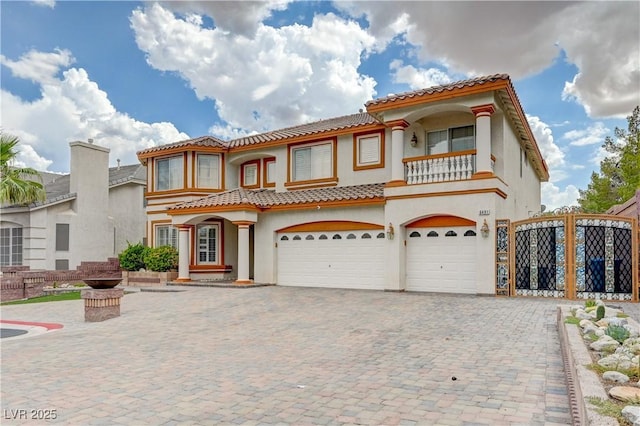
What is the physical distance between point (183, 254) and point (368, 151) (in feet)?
30.7

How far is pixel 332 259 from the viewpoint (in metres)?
17.8

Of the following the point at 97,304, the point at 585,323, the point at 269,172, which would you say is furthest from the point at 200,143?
the point at 585,323

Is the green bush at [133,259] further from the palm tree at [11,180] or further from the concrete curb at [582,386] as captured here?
the concrete curb at [582,386]

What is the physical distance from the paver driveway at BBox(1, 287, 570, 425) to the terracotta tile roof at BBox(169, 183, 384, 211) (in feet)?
20.3

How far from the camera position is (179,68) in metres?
20.9

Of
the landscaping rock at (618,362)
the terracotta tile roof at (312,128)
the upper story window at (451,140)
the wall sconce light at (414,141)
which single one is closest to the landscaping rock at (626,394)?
the landscaping rock at (618,362)

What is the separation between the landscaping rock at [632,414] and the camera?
3.31 metres

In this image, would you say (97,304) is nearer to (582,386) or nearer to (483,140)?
(582,386)

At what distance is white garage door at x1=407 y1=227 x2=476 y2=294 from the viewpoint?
14.8m

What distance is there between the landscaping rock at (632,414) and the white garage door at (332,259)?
12939 mm

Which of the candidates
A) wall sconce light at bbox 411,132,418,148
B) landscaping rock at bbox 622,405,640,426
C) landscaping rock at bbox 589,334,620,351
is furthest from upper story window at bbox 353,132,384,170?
landscaping rock at bbox 622,405,640,426

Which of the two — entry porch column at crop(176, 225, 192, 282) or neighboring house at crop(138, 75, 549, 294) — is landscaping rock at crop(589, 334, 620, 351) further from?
entry porch column at crop(176, 225, 192, 282)

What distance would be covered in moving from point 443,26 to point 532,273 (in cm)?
821

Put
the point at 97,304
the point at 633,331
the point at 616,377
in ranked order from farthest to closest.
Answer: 1. the point at 97,304
2. the point at 633,331
3. the point at 616,377
